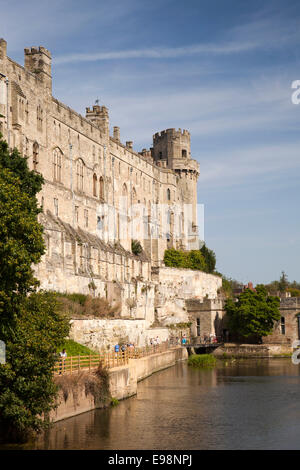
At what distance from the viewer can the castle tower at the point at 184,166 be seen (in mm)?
80562

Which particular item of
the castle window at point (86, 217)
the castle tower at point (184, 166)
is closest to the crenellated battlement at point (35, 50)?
the castle window at point (86, 217)

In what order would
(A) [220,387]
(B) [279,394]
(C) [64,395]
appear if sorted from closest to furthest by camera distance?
(C) [64,395], (B) [279,394], (A) [220,387]

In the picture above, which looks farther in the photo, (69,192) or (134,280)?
(134,280)

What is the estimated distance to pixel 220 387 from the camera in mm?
35812

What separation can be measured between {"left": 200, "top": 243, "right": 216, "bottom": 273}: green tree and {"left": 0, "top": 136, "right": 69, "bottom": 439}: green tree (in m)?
57.2

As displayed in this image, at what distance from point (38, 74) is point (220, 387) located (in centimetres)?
2267

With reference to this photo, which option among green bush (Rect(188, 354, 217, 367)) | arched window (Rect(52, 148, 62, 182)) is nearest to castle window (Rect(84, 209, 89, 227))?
arched window (Rect(52, 148, 62, 182))

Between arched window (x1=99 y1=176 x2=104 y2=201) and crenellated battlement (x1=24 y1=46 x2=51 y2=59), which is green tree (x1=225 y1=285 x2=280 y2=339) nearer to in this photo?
arched window (x1=99 y1=176 x2=104 y2=201)

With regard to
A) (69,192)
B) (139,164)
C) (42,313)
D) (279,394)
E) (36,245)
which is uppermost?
(139,164)

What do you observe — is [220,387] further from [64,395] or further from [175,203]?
[175,203]

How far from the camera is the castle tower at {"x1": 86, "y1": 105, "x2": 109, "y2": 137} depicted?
186 ft

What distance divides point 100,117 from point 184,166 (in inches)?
984

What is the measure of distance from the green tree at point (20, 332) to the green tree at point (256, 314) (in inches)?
1472

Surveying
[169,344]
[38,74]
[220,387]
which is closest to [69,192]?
[38,74]
